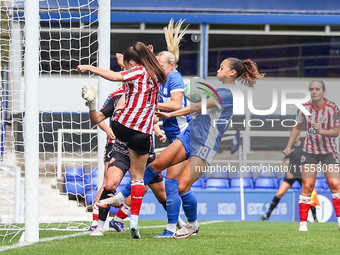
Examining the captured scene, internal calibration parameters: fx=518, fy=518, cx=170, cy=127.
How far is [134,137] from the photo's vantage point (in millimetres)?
4516

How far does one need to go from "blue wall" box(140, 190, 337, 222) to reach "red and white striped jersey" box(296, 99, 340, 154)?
4681 mm

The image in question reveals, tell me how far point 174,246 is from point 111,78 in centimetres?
143

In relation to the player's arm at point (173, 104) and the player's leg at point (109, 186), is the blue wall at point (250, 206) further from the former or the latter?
the player's arm at point (173, 104)

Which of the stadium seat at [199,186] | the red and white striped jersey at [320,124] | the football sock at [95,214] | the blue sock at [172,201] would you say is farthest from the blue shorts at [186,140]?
the stadium seat at [199,186]

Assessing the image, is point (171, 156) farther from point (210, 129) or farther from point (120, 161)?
point (120, 161)

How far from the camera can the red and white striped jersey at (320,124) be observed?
672cm

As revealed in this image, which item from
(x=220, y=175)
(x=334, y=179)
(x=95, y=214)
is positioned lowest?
(x=220, y=175)

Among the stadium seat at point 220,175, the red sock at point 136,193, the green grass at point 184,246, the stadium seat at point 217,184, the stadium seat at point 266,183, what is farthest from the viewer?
the stadium seat at point 220,175

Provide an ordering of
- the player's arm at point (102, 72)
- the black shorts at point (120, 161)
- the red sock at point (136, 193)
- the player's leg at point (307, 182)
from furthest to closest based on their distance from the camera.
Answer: the player's leg at point (307, 182)
the black shorts at point (120, 161)
the red sock at point (136, 193)
the player's arm at point (102, 72)

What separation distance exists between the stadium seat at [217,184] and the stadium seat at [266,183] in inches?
28.3

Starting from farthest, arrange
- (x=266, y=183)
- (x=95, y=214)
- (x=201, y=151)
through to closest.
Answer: (x=266, y=183)
(x=95, y=214)
(x=201, y=151)

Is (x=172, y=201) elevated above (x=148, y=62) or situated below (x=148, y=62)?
below

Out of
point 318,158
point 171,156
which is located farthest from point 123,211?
point 318,158

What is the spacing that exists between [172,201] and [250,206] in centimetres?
675
